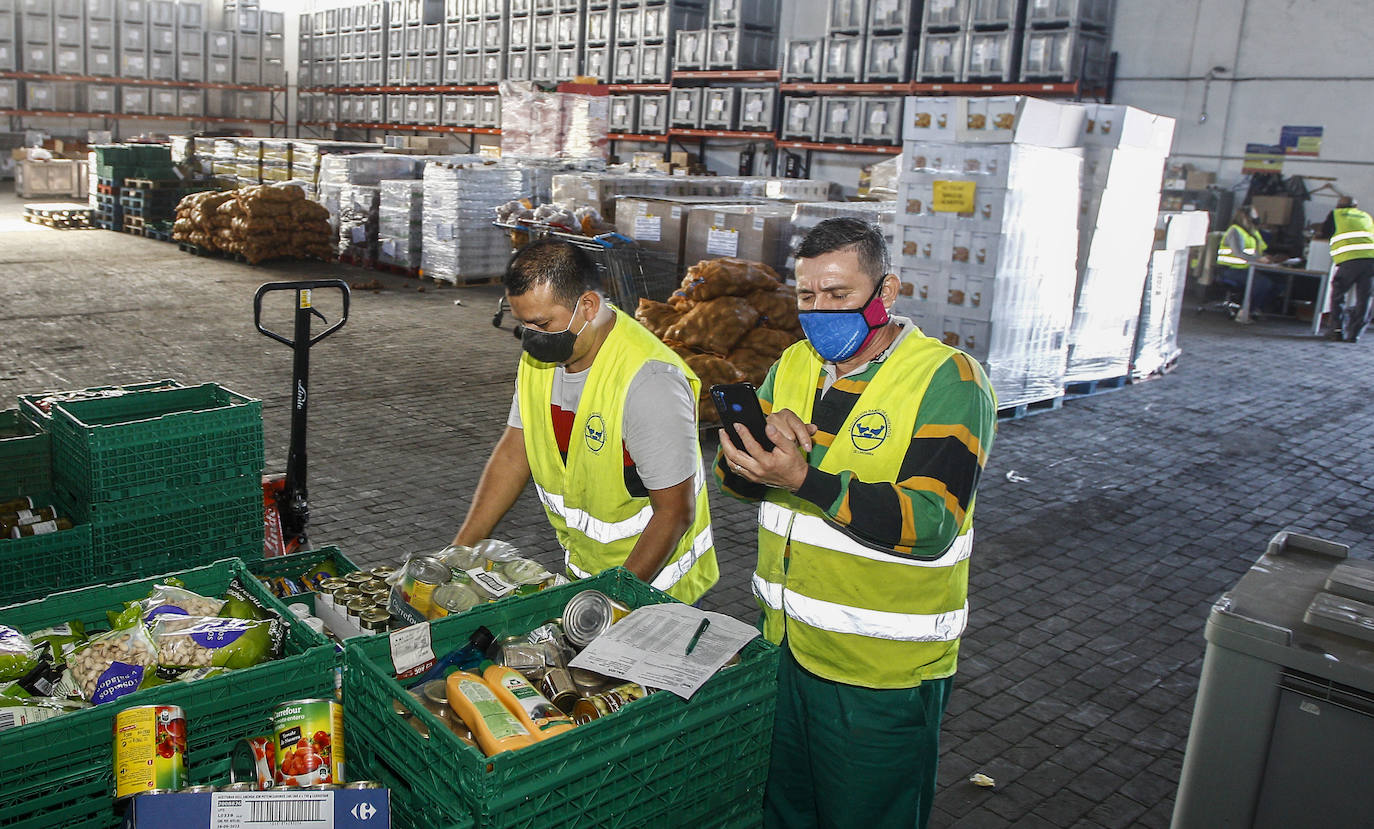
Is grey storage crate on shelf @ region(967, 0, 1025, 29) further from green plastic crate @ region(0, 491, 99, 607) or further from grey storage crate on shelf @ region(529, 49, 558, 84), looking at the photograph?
green plastic crate @ region(0, 491, 99, 607)

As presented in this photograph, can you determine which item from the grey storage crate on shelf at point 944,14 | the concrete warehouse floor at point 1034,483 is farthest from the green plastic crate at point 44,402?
the grey storage crate on shelf at point 944,14

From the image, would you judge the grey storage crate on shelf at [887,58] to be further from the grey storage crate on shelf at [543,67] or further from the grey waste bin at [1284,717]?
the grey waste bin at [1284,717]

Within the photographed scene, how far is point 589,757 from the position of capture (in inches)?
71.9

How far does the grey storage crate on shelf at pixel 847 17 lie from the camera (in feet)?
54.1

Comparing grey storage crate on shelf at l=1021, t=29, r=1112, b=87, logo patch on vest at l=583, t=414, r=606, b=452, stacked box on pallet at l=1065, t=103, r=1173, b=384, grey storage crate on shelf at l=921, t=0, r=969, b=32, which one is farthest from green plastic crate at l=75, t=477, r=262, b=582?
grey storage crate on shelf at l=921, t=0, r=969, b=32

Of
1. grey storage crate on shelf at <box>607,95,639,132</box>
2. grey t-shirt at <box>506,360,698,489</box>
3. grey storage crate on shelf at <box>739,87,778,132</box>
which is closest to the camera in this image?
grey t-shirt at <box>506,360,698,489</box>

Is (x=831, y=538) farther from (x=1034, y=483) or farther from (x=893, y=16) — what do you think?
(x=893, y=16)

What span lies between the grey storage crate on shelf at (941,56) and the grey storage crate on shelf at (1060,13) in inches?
39.4

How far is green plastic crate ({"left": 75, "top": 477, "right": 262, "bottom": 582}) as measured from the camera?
12.5ft

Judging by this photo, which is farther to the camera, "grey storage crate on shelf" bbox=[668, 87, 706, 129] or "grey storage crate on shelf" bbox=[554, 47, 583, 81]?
"grey storage crate on shelf" bbox=[554, 47, 583, 81]

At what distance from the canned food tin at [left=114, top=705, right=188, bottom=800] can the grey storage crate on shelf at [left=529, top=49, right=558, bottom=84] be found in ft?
70.9

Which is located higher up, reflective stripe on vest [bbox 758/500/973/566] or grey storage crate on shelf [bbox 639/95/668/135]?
grey storage crate on shelf [bbox 639/95/668/135]

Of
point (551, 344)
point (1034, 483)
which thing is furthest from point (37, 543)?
point (1034, 483)

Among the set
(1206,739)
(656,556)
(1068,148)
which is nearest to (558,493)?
(656,556)
